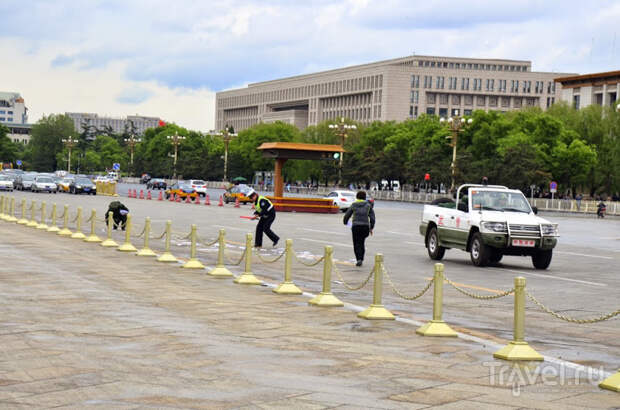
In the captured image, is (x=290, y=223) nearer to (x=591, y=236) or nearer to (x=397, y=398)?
(x=591, y=236)

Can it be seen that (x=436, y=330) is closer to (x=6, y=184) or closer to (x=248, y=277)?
(x=248, y=277)

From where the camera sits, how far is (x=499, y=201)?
2194 centimetres

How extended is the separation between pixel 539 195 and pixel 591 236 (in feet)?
174

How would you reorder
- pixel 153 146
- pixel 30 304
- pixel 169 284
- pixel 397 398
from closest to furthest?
1. pixel 397 398
2. pixel 30 304
3. pixel 169 284
4. pixel 153 146

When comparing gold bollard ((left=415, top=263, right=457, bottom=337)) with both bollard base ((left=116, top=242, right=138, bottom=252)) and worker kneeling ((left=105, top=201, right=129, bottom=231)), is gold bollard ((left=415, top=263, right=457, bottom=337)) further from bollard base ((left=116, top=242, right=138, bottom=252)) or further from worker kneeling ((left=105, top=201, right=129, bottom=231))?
worker kneeling ((left=105, top=201, right=129, bottom=231))

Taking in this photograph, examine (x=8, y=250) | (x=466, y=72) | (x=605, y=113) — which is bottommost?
(x=8, y=250)

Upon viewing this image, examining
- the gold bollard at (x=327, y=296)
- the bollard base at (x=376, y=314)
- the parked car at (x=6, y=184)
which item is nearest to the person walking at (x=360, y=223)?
the gold bollard at (x=327, y=296)

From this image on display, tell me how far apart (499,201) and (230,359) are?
566 inches

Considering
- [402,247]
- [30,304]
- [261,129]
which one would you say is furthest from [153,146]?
[30,304]

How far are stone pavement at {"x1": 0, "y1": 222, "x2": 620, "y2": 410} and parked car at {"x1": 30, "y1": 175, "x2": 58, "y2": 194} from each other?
202 feet

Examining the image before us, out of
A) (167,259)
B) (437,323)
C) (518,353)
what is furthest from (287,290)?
(518,353)

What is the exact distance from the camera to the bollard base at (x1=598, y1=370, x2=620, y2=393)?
764 centimetres

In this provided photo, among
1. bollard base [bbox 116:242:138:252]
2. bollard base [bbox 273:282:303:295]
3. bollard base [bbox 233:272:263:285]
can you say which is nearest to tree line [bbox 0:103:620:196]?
bollard base [bbox 116:242:138:252]

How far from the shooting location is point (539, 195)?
88.9m
